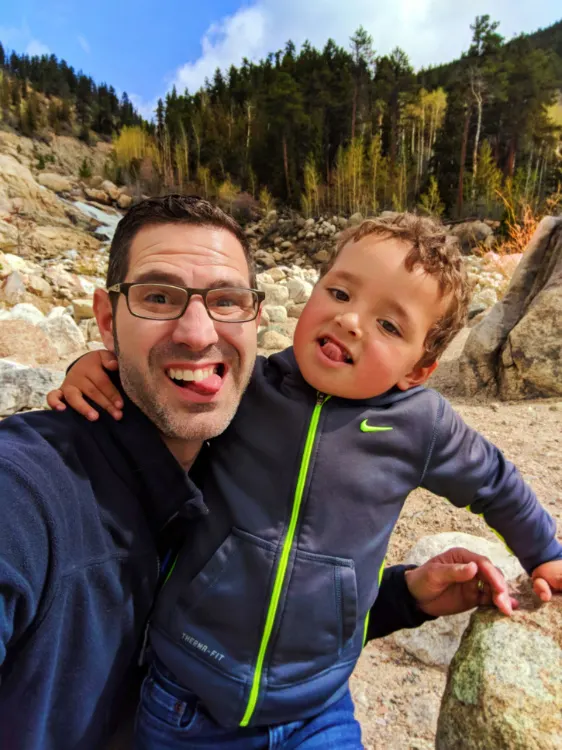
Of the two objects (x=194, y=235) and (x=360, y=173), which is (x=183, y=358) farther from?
(x=360, y=173)

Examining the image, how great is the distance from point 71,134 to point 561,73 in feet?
119

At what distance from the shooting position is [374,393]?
1.33m

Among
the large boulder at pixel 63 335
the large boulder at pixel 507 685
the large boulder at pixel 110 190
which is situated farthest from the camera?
the large boulder at pixel 110 190

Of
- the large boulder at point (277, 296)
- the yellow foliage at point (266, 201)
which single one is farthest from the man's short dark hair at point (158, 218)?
the yellow foliage at point (266, 201)

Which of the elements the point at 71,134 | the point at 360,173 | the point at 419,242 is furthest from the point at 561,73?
the point at 419,242

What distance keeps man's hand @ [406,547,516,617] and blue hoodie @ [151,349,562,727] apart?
0.15 m

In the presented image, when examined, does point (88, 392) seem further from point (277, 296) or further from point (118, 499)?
point (277, 296)

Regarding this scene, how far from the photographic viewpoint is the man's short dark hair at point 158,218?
135cm

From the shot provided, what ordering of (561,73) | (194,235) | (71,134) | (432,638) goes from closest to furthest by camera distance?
1. (194,235)
2. (432,638)
3. (561,73)
4. (71,134)

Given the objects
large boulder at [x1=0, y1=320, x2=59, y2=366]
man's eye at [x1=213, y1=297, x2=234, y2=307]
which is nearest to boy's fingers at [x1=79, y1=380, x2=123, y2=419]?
man's eye at [x1=213, y1=297, x2=234, y2=307]

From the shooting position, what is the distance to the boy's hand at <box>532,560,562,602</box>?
52.2 inches

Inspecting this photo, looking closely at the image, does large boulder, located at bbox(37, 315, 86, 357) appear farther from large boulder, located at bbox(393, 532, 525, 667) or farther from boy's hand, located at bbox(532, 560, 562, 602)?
boy's hand, located at bbox(532, 560, 562, 602)

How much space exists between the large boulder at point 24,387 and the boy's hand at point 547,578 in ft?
10.6

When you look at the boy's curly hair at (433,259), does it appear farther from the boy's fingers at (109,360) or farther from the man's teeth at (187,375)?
the boy's fingers at (109,360)
